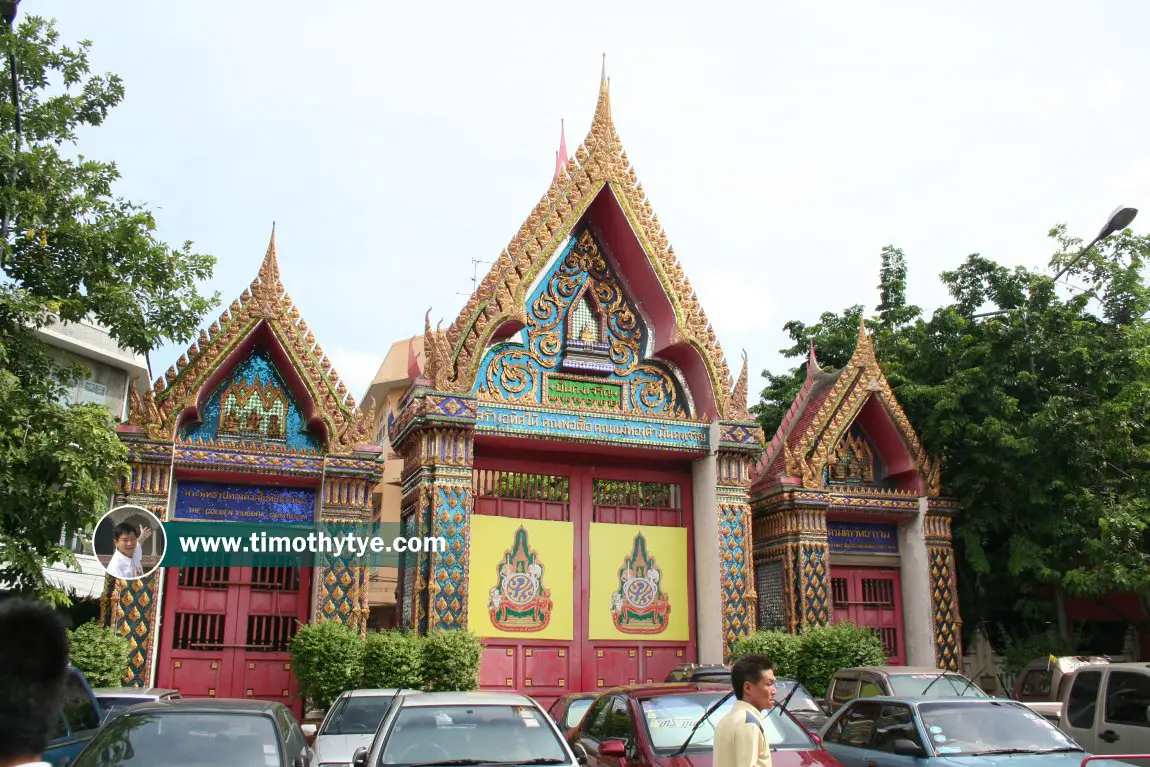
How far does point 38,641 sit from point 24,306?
377 inches

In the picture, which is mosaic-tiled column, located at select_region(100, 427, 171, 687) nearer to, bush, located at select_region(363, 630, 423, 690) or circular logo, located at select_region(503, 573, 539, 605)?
bush, located at select_region(363, 630, 423, 690)

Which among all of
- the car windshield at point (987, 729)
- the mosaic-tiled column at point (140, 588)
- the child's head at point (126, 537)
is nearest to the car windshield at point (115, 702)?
the mosaic-tiled column at point (140, 588)

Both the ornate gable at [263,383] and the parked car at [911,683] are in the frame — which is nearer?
the parked car at [911,683]

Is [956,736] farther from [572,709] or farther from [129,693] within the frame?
[129,693]

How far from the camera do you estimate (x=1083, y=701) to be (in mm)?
10594

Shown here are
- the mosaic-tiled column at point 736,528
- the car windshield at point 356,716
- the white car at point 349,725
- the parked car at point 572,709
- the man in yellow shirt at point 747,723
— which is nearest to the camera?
the man in yellow shirt at point 747,723

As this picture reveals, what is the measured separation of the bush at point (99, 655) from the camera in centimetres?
1384

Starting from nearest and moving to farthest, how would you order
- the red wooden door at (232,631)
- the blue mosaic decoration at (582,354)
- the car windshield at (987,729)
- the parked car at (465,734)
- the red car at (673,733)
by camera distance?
the parked car at (465,734) → the red car at (673,733) → the car windshield at (987,729) → the red wooden door at (232,631) → the blue mosaic decoration at (582,354)

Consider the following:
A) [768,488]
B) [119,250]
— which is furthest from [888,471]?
[119,250]

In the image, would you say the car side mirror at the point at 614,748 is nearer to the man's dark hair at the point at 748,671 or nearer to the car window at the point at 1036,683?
the man's dark hair at the point at 748,671

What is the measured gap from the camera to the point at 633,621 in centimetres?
1794

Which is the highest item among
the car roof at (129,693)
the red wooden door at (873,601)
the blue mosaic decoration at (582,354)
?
the blue mosaic decoration at (582,354)

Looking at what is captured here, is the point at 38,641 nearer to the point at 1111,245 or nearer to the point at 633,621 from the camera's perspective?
the point at 633,621

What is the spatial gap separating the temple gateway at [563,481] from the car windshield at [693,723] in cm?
766
